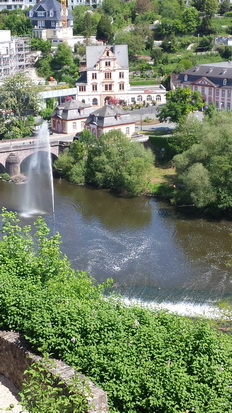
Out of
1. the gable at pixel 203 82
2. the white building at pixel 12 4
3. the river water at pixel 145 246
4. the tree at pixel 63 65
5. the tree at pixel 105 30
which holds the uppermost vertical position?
the white building at pixel 12 4

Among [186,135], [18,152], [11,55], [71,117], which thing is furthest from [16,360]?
[11,55]

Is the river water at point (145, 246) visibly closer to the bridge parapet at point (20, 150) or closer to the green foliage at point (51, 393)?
the bridge parapet at point (20, 150)

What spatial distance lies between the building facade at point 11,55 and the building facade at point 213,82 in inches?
773

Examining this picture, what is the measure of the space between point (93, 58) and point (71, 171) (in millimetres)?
20696

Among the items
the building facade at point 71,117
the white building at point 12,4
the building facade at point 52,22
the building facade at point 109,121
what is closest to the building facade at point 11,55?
the building facade at point 52,22

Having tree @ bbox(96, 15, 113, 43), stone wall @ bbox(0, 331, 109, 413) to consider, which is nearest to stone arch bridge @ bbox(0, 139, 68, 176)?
stone wall @ bbox(0, 331, 109, 413)

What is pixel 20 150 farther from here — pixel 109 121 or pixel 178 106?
pixel 178 106

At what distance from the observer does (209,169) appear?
42188 millimetres

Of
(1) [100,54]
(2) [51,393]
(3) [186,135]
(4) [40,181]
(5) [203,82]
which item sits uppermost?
(1) [100,54]

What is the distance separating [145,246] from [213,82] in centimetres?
3323

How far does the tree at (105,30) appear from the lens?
285 ft

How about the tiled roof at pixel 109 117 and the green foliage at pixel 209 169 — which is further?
the tiled roof at pixel 109 117

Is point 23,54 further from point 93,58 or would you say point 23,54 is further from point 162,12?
point 162,12

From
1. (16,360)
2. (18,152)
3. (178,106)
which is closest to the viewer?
(16,360)
